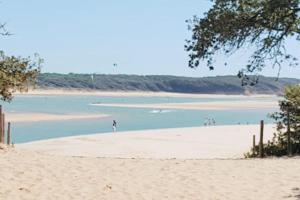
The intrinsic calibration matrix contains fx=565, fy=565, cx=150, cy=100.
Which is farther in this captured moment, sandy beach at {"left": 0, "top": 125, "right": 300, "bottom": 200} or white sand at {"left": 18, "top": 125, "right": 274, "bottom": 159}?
white sand at {"left": 18, "top": 125, "right": 274, "bottom": 159}

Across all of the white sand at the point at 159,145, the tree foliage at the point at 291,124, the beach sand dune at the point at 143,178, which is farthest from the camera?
the white sand at the point at 159,145

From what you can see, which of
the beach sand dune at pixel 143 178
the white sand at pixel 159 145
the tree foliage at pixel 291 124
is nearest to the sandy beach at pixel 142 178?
the beach sand dune at pixel 143 178

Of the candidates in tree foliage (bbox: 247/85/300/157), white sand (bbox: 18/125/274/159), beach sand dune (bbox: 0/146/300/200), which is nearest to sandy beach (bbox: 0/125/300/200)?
beach sand dune (bbox: 0/146/300/200)

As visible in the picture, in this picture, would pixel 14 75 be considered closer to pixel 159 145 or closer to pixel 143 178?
pixel 143 178

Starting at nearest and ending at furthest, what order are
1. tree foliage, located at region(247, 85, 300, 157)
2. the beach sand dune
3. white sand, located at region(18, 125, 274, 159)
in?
the beach sand dune → tree foliage, located at region(247, 85, 300, 157) → white sand, located at region(18, 125, 274, 159)

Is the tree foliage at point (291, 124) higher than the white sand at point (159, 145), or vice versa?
the tree foliage at point (291, 124)

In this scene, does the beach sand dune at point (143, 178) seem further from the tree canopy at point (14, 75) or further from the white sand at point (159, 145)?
the white sand at point (159, 145)

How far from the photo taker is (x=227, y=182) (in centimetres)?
1367

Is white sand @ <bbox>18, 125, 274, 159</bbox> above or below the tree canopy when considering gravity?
below

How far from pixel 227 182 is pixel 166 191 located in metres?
1.90

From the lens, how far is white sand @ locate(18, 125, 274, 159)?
30987mm

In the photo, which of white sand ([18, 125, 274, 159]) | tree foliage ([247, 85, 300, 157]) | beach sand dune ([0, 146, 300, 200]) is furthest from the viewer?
white sand ([18, 125, 274, 159])

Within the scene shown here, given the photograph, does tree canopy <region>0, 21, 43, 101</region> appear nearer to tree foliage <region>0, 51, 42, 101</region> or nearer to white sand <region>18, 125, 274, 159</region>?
tree foliage <region>0, 51, 42, 101</region>

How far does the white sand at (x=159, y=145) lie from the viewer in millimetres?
30987
